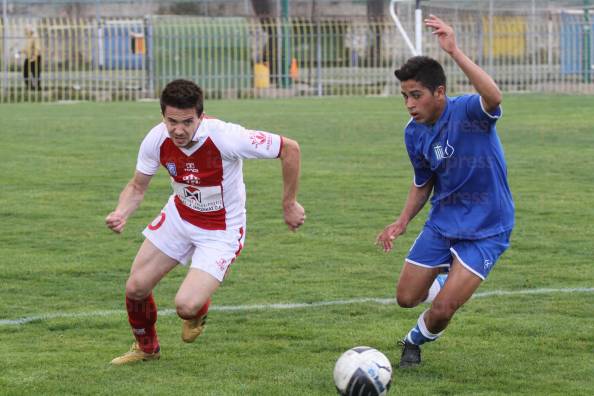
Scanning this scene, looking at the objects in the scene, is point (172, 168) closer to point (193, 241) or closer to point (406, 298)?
point (193, 241)

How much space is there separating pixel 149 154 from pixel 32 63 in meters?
26.0

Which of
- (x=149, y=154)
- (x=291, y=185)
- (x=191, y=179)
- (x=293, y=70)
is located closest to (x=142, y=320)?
(x=191, y=179)

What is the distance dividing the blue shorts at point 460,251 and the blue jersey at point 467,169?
0.04m

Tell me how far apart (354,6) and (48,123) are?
56.2ft

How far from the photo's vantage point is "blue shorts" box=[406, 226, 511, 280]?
6.71 m

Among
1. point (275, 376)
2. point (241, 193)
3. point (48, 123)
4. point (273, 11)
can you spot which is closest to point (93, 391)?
point (275, 376)

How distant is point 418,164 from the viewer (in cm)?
705

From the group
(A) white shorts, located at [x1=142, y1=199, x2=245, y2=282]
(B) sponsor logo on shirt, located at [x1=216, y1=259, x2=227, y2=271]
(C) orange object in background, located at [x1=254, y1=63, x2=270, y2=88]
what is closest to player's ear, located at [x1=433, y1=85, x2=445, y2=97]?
(A) white shorts, located at [x1=142, y1=199, x2=245, y2=282]

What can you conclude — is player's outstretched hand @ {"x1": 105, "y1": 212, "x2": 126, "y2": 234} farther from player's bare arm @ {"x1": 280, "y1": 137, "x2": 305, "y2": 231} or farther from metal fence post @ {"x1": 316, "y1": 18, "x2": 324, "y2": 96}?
metal fence post @ {"x1": 316, "y1": 18, "x2": 324, "y2": 96}

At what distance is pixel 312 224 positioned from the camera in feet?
40.0

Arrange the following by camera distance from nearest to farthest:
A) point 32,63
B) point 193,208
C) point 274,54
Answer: point 193,208 → point 32,63 → point 274,54

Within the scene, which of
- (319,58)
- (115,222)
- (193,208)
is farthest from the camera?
(319,58)

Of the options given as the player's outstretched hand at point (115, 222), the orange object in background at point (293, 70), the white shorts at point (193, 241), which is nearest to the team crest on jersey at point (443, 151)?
the white shorts at point (193, 241)

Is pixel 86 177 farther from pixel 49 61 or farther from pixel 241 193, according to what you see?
pixel 49 61
